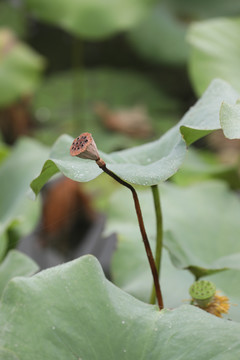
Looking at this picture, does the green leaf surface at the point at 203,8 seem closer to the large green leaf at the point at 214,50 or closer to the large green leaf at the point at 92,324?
the large green leaf at the point at 214,50

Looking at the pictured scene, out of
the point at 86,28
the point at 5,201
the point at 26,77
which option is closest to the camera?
the point at 5,201

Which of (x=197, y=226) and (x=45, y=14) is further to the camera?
(x=45, y=14)

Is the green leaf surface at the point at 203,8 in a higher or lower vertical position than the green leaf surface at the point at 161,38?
higher

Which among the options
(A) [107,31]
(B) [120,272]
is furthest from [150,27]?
(B) [120,272]

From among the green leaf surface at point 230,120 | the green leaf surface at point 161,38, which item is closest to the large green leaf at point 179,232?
the green leaf surface at point 230,120

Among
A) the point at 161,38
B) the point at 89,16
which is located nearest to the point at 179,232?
the point at 89,16

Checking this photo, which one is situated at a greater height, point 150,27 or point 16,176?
point 16,176

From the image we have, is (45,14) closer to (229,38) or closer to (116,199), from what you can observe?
(229,38)
